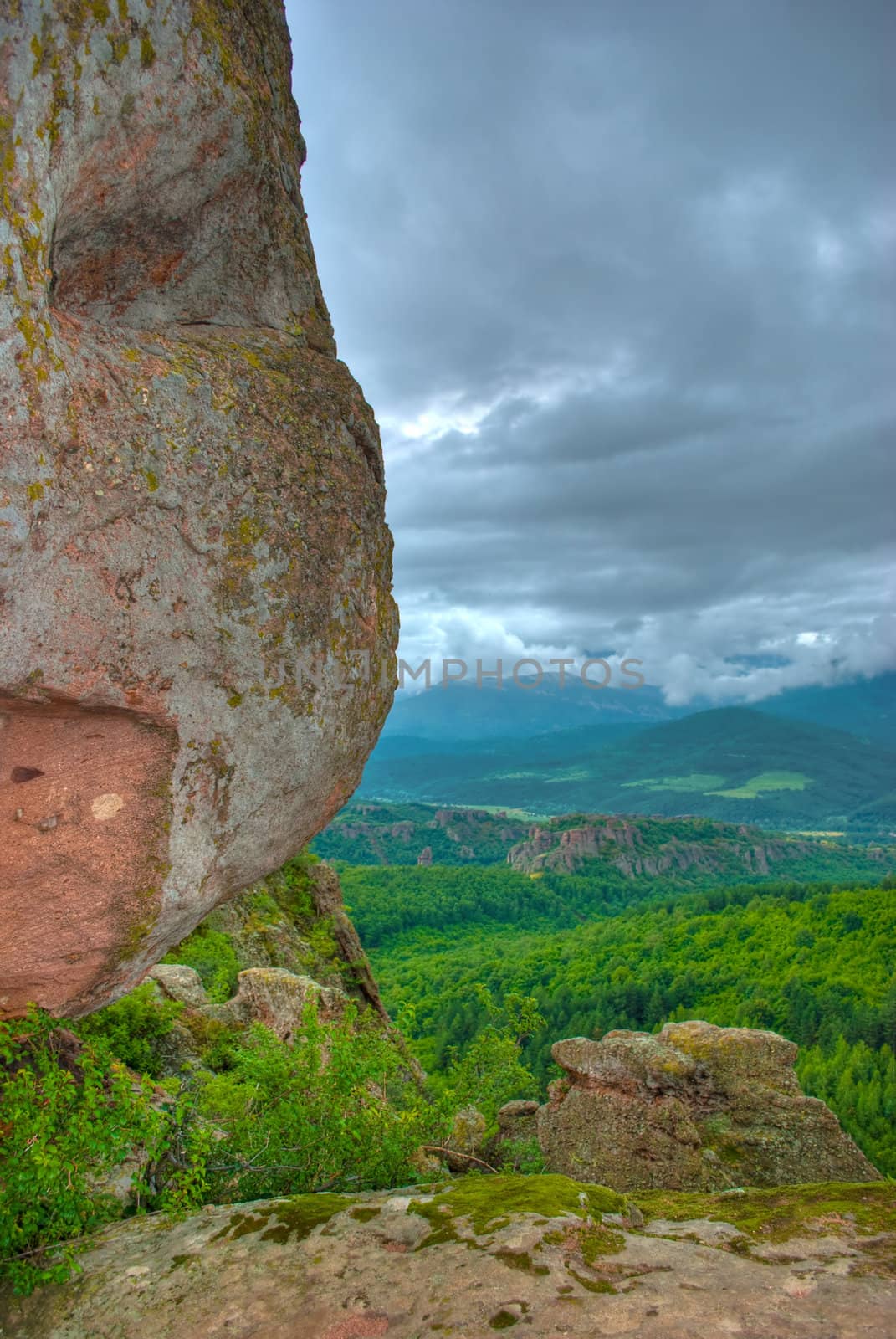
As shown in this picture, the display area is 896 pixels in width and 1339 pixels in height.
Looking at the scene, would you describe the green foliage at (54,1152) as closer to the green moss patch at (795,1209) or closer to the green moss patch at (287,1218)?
the green moss patch at (287,1218)

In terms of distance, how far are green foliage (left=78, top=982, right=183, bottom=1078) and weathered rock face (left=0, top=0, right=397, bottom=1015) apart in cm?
496

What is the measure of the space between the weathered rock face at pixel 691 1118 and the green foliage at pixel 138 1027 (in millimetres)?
8514

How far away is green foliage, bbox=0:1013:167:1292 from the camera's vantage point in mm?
5727

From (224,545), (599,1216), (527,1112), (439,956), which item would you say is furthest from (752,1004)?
(224,545)

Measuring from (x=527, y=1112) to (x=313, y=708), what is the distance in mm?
14773

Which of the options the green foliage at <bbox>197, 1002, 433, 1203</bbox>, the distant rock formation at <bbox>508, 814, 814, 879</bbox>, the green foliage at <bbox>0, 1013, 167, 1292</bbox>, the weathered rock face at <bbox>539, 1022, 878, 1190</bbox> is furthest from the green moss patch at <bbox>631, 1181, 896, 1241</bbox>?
the distant rock formation at <bbox>508, 814, 814, 879</bbox>

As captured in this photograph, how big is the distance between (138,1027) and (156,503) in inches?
390

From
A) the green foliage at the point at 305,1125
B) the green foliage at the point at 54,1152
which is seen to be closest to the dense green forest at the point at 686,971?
the green foliage at the point at 305,1125

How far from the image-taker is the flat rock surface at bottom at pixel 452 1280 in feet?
16.5

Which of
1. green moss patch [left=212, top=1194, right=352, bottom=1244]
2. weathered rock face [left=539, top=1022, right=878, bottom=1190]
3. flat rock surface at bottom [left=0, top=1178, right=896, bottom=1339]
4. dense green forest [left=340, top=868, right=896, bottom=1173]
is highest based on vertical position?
flat rock surface at bottom [left=0, top=1178, right=896, bottom=1339]

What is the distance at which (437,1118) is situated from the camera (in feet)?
33.1

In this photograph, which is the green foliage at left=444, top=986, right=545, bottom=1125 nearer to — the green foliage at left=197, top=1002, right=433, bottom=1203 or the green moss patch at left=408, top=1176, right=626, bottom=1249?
the green foliage at left=197, top=1002, right=433, bottom=1203

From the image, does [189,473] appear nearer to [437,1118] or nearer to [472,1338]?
[472,1338]

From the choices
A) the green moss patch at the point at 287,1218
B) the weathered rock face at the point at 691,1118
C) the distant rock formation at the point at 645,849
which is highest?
the green moss patch at the point at 287,1218
